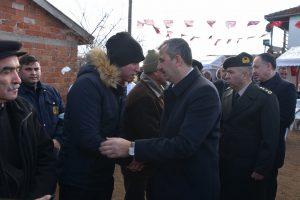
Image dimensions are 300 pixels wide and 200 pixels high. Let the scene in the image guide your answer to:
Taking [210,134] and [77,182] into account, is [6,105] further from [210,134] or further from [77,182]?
[210,134]

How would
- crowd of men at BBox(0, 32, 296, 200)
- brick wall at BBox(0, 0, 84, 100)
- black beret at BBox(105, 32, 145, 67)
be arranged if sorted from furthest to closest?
brick wall at BBox(0, 0, 84, 100), black beret at BBox(105, 32, 145, 67), crowd of men at BBox(0, 32, 296, 200)

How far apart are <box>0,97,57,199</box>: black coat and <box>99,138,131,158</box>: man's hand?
15.1 inches

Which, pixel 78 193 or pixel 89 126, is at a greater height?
pixel 89 126

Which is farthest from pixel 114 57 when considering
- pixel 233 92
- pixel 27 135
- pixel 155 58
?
pixel 233 92

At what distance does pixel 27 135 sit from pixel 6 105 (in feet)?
0.83

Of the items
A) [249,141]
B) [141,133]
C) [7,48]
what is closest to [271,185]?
[249,141]

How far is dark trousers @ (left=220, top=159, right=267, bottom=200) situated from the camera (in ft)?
12.5

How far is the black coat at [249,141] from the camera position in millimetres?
3740

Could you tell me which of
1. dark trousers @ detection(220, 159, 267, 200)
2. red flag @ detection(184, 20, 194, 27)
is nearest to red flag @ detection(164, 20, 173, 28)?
red flag @ detection(184, 20, 194, 27)

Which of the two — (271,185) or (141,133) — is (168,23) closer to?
(271,185)

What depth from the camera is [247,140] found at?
149 inches

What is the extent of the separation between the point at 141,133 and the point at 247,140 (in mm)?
1111

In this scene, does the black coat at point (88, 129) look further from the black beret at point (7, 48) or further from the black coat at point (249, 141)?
the black coat at point (249, 141)

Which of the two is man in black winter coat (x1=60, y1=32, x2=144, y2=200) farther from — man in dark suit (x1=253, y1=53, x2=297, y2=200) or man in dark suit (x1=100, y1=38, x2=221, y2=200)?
man in dark suit (x1=253, y1=53, x2=297, y2=200)
